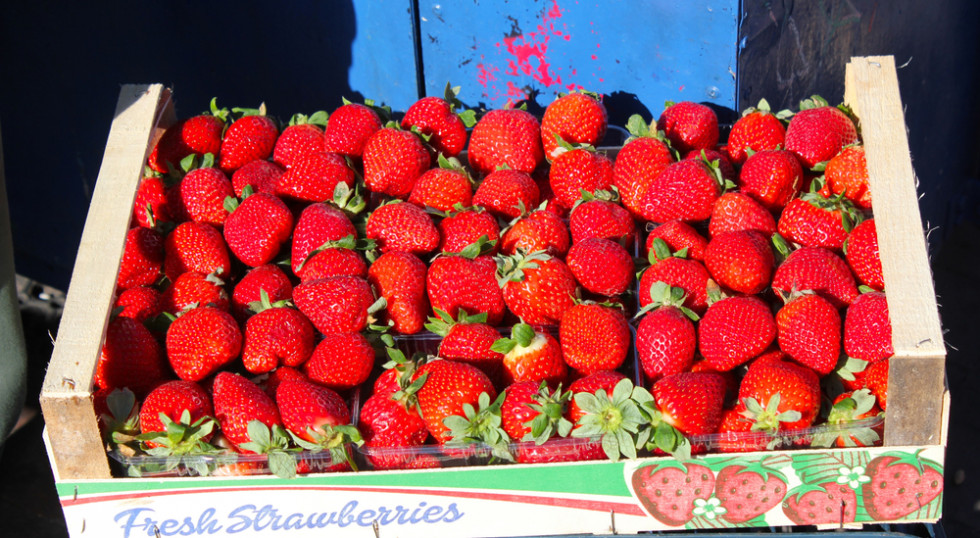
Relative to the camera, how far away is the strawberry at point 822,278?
175 cm

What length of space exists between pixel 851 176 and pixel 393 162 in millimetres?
1102

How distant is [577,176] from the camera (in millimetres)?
2088

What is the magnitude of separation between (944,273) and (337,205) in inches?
124

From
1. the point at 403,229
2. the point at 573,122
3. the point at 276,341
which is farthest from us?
the point at 573,122

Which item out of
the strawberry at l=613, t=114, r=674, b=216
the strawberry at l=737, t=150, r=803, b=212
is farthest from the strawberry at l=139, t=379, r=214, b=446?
the strawberry at l=737, t=150, r=803, b=212

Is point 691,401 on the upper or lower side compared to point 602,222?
lower

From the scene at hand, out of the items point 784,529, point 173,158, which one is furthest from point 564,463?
point 173,158

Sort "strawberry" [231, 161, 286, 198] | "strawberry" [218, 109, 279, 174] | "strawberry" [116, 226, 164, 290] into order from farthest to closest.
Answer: "strawberry" [218, 109, 279, 174] → "strawberry" [231, 161, 286, 198] → "strawberry" [116, 226, 164, 290]

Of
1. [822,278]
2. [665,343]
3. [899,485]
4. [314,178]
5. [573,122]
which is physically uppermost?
[573,122]

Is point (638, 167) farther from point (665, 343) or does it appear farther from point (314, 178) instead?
point (314, 178)

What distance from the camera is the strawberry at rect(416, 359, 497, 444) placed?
1575 millimetres

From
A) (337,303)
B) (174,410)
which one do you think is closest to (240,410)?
(174,410)

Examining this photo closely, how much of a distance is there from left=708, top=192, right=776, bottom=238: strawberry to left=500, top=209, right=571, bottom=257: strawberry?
1.17 feet

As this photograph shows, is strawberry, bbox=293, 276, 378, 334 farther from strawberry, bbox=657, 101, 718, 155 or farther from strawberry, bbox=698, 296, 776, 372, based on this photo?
strawberry, bbox=657, 101, 718, 155
